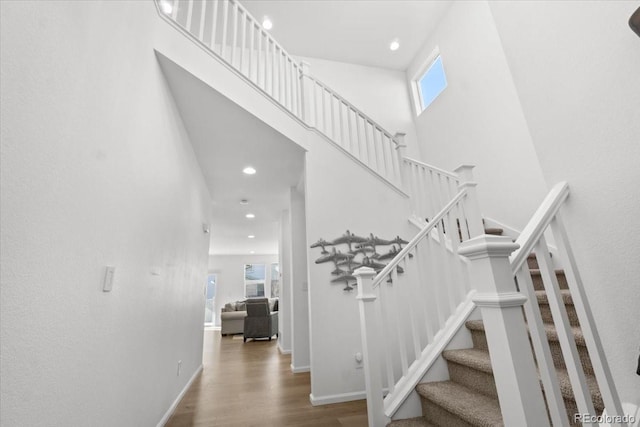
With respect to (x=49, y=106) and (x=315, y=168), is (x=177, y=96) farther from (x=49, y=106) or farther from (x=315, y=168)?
(x=49, y=106)

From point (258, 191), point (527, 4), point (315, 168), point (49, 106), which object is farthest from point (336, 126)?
point (49, 106)

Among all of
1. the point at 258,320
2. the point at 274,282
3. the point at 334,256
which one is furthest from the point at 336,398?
the point at 274,282

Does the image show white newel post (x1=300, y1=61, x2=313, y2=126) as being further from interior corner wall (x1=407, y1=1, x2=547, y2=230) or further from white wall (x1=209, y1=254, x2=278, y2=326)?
white wall (x1=209, y1=254, x2=278, y2=326)

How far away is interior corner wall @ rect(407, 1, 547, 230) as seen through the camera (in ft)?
11.1

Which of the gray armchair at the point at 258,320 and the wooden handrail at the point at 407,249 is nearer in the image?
the wooden handrail at the point at 407,249

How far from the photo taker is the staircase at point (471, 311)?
0.94 meters

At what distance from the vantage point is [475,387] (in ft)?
5.95

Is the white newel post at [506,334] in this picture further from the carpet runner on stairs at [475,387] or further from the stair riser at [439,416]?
the stair riser at [439,416]

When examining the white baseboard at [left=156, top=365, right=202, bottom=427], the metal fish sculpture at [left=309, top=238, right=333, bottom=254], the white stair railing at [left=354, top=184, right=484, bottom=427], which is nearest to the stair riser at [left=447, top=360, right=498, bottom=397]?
the white stair railing at [left=354, top=184, right=484, bottom=427]

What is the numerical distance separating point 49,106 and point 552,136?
2169 millimetres

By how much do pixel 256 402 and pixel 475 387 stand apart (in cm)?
→ 200

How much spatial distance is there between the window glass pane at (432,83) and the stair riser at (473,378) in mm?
4344

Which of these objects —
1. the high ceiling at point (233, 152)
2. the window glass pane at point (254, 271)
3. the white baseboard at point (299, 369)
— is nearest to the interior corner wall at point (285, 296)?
the high ceiling at point (233, 152)

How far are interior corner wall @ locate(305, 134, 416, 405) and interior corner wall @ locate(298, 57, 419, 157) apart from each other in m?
2.35
